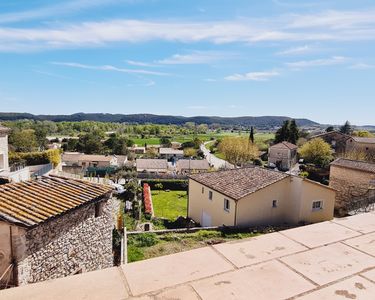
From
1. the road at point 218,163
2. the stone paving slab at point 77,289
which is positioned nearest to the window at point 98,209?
the stone paving slab at point 77,289

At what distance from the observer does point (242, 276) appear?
1730 millimetres

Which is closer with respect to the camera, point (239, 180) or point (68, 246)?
point (68, 246)

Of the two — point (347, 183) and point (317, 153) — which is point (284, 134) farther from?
point (347, 183)

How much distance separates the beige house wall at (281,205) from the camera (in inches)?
773

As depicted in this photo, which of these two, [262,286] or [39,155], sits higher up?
[262,286]

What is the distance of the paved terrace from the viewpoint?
1.56 metres

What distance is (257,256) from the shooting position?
1956mm

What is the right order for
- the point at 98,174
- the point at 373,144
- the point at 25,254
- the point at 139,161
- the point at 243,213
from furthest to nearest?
the point at 139,161 → the point at 373,144 → the point at 98,174 → the point at 243,213 → the point at 25,254

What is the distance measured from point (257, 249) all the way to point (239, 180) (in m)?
20.4

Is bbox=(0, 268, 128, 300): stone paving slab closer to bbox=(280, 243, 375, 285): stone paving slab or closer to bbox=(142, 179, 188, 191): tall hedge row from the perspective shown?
bbox=(280, 243, 375, 285): stone paving slab

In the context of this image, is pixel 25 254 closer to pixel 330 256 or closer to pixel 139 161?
pixel 330 256

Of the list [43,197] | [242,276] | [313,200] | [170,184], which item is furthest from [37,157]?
[242,276]

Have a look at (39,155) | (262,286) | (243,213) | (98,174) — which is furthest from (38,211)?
(98,174)

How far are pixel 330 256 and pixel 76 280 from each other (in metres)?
1.53
